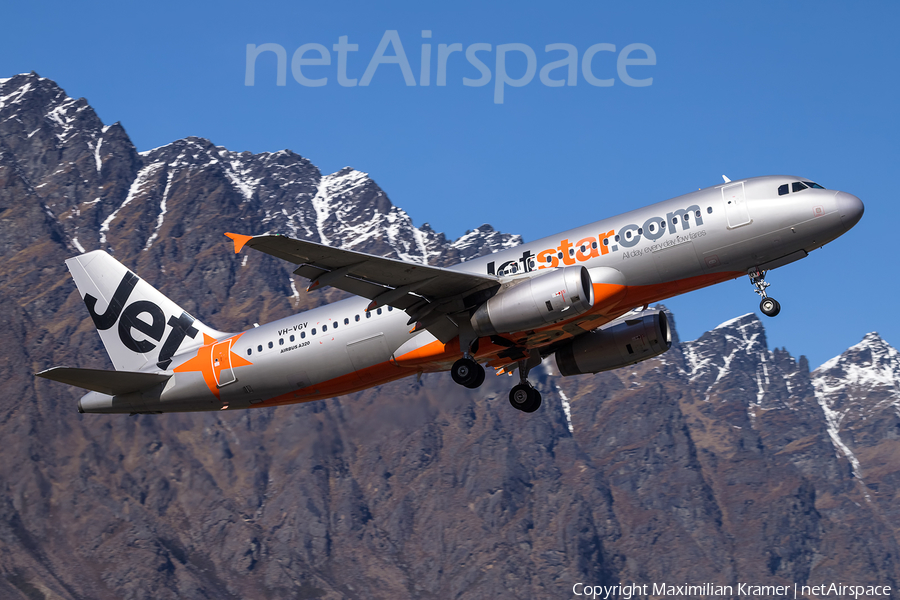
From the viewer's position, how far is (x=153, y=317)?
50469mm

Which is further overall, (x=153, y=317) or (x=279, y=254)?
(x=153, y=317)

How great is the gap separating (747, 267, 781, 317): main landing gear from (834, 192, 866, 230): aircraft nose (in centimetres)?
358

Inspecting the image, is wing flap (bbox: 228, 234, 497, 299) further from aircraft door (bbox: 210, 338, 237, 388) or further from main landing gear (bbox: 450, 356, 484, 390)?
aircraft door (bbox: 210, 338, 237, 388)

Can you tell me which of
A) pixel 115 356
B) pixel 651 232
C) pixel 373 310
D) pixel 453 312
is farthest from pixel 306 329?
pixel 651 232

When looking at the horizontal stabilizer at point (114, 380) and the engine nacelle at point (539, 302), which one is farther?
the horizontal stabilizer at point (114, 380)

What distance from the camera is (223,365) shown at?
46406mm

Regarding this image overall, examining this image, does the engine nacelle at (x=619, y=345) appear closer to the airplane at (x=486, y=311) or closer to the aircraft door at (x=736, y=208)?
the airplane at (x=486, y=311)

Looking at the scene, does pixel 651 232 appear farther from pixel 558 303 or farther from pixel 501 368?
pixel 501 368

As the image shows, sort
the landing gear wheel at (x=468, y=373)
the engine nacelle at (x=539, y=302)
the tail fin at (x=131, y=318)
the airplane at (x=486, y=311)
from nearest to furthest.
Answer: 1. the engine nacelle at (x=539, y=302)
2. the airplane at (x=486, y=311)
3. the landing gear wheel at (x=468, y=373)
4. the tail fin at (x=131, y=318)

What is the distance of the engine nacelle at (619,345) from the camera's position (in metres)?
46.3

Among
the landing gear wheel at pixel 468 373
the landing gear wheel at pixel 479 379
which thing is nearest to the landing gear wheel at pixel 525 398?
the landing gear wheel at pixel 479 379

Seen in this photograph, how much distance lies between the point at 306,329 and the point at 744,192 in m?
18.4

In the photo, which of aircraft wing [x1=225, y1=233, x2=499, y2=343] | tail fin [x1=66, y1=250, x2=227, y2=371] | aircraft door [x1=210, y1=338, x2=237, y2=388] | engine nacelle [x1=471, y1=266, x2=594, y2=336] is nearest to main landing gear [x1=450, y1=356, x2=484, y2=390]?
aircraft wing [x1=225, y1=233, x2=499, y2=343]

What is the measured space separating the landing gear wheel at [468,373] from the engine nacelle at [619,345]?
17.0ft
